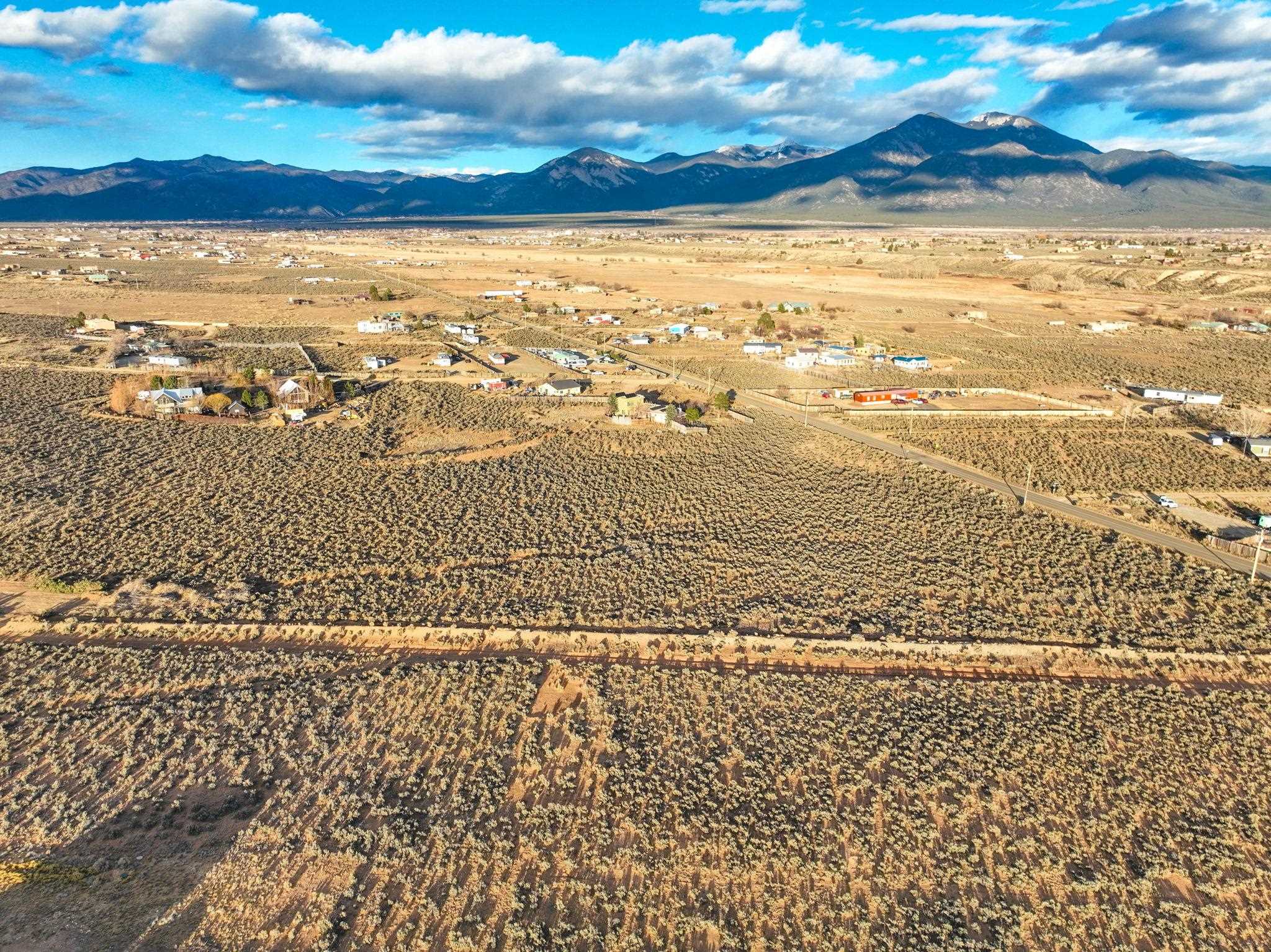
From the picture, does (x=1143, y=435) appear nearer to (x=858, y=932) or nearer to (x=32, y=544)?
(x=858, y=932)

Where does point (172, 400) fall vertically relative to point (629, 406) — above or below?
above

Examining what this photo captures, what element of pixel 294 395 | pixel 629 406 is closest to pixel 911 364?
pixel 629 406

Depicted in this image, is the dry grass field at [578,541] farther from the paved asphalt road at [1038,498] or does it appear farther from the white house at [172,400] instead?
the white house at [172,400]

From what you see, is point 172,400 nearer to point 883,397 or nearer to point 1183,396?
point 883,397

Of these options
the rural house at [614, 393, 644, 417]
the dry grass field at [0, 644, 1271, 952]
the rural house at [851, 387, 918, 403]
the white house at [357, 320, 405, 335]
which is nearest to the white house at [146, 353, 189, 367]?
the white house at [357, 320, 405, 335]

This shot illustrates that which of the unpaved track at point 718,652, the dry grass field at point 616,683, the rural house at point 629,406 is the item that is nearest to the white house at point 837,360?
the dry grass field at point 616,683

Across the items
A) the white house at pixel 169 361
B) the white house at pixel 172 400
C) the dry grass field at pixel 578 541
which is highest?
the white house at pixel 169 361

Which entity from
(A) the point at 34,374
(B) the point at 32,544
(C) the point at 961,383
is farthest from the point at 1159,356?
(A) the point at 34,374
